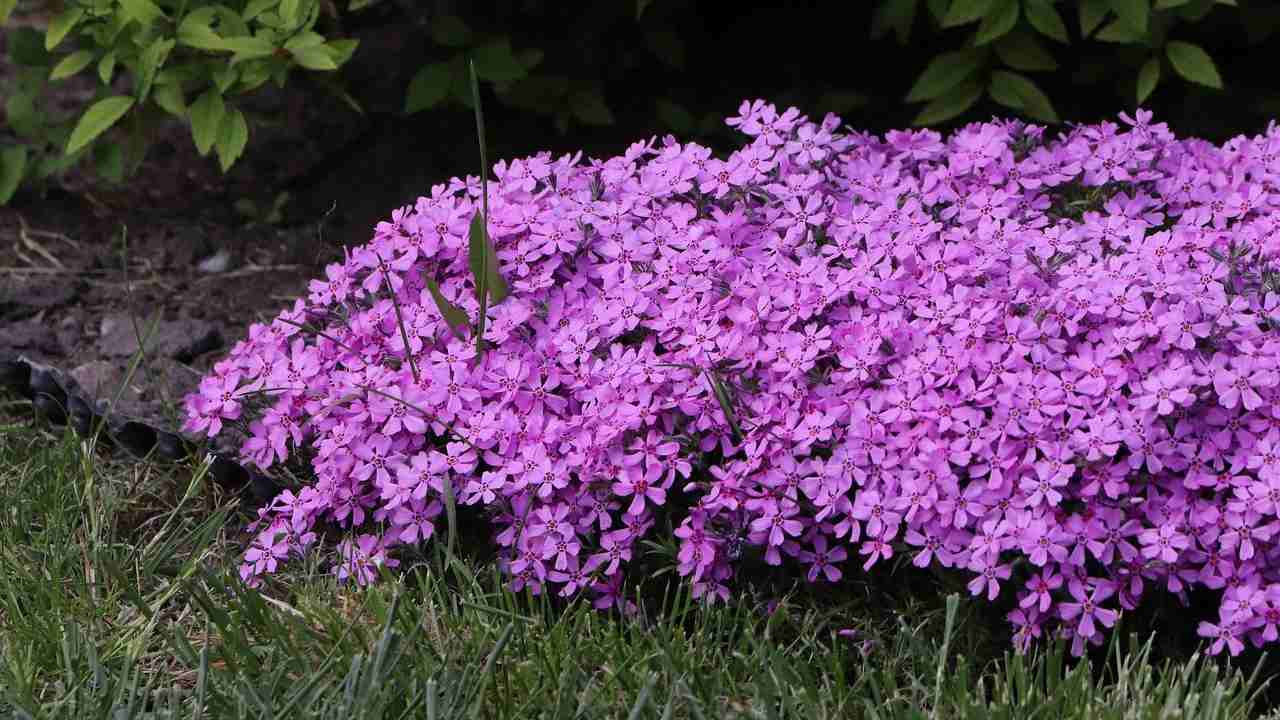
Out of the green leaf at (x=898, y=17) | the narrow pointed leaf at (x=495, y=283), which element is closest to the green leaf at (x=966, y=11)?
the green leaf at (x=898, y=17)

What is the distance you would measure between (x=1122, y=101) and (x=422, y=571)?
259cm

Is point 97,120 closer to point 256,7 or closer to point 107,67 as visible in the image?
point 107,67

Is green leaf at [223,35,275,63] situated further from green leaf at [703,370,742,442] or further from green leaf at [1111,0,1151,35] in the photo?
green leaf at [1111,0,1151,35]

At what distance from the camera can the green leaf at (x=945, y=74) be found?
359cm

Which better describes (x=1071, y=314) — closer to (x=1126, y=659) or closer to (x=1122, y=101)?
(x=1126, y=659)

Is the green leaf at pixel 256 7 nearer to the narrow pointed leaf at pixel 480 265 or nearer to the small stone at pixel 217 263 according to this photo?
the small stone at pixel 217 263

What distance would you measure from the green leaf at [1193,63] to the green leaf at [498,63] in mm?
1558

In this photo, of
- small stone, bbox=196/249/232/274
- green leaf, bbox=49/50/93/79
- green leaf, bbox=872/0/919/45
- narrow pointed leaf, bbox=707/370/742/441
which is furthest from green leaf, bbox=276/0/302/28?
narrow pointed leaf, bbox=707/370/742/441

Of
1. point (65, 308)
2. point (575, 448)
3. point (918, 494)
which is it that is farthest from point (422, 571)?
point (65, 308)

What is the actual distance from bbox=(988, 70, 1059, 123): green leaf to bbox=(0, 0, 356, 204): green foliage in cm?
152

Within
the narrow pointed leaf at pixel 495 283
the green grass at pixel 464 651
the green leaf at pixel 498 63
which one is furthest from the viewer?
the green leaf at pixel 498 63

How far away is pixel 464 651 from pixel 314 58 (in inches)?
64.8

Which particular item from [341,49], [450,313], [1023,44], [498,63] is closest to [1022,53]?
[1023,44]

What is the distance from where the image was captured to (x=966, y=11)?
3373 mm
